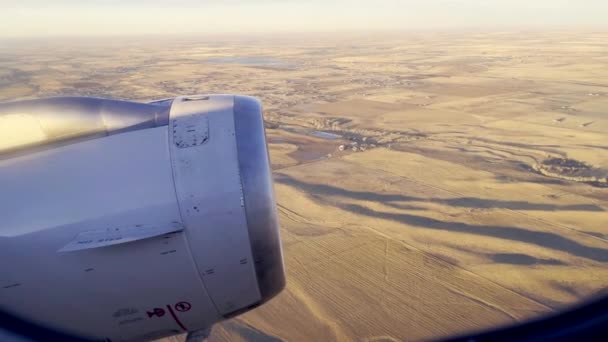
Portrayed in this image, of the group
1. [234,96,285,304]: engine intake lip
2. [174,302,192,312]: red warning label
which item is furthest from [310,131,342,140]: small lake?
[174,302,192,312]: red warning label

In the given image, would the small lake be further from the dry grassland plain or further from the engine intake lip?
the engine intake lip

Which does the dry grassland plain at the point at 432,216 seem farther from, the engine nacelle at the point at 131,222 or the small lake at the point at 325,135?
the engine nacelle at the point at 131,222

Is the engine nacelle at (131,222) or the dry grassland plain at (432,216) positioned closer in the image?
the engine nacelle at (131,222)

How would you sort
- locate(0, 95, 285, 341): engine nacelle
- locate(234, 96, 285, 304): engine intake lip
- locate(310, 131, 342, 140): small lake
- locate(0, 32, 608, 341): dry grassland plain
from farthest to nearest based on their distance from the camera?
locate(310, 131, 342, 140): small lake
locate(0, 32, 608, 341): dry grassland plain
locate(234, 96, 285, 304): engine intake lip
locate(0, 95, 285, 341): engine nacelle

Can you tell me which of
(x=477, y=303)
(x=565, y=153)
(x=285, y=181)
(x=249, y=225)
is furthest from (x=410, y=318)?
(x=565, y=153)

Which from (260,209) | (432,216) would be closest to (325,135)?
(432,216)

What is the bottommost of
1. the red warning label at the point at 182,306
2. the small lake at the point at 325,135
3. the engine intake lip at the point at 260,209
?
the small lake at the point at 325,135

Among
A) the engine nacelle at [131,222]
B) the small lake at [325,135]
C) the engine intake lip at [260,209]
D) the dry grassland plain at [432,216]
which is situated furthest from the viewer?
the small lake at [325,135]

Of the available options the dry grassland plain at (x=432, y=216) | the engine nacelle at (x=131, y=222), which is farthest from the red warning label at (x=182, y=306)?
the dry grassland plain at (x=432, y=216)
